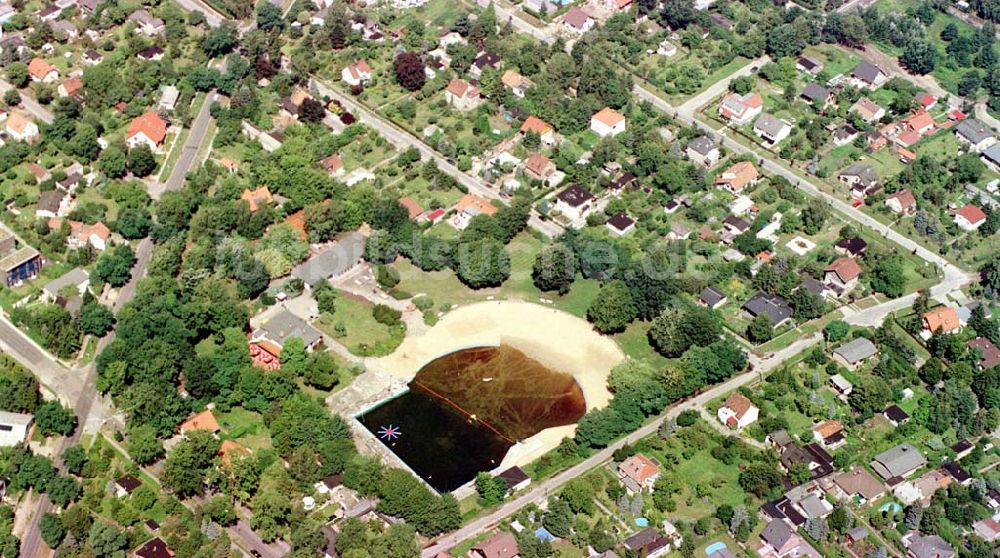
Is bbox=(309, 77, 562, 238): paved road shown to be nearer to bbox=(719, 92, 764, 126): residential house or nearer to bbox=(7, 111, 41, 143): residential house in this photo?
bbox=(719, 92, 764, 126): residential house

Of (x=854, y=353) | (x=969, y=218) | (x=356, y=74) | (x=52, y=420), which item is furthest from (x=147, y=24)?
(x=969, y=218)

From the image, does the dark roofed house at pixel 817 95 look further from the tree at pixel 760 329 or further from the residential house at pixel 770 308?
the tree at pixel 760 329

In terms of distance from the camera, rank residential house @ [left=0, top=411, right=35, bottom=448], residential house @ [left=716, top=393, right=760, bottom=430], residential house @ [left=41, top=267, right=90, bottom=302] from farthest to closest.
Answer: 1. residential house @ [left=41, top=267, right=90, bottom=302]
2. residential house @ [left=716, top=393, right=760, bottom=430]
3. residential house @ [left=0, top=411, right=35, bottom=448]

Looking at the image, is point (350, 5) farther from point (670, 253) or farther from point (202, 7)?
point (670, 253)

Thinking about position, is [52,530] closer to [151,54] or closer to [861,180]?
[151,54]

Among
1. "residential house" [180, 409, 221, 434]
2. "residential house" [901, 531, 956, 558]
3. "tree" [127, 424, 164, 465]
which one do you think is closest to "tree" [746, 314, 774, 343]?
"residential house" [901, 531, 956, 558]
